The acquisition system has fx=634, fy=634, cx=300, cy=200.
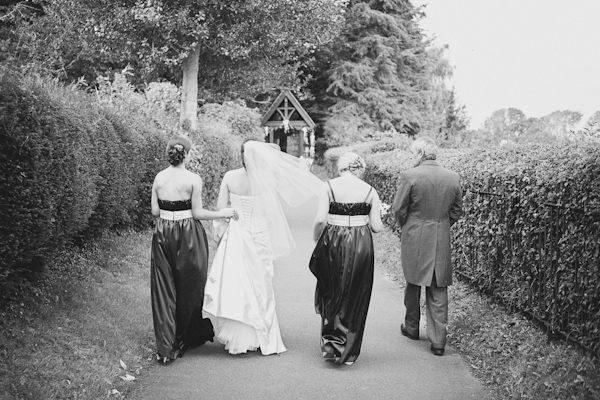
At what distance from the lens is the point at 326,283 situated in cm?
649

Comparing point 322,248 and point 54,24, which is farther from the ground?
point 54,24

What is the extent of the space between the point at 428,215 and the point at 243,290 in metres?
2.14

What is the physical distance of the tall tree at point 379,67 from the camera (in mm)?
47469

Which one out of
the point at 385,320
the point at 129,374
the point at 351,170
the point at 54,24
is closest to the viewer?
the point at 129,374

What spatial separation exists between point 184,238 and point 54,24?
22.7 metres

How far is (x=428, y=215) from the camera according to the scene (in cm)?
688

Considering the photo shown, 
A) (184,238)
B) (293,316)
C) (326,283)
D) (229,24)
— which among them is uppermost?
(229,24)

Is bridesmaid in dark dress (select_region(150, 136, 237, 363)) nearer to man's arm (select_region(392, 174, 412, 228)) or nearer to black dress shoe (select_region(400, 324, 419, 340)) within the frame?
man's arm (select_region(392, 174, 412, 228))

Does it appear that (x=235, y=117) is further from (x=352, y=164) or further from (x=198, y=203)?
(x=352, y=164)

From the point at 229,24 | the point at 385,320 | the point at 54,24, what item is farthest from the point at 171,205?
the point at 54,24

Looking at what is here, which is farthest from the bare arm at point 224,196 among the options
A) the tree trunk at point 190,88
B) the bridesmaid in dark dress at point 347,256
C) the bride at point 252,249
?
the tree trunk at point 190,88

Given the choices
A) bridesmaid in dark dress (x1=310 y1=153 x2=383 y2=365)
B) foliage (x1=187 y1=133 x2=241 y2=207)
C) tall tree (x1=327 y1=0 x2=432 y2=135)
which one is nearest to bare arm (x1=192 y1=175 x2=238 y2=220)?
bridesmaid in dark dress (x1=310 y1=153 x2=383 y2=365)

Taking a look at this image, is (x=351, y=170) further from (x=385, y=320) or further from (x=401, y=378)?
(x=385, y=320)

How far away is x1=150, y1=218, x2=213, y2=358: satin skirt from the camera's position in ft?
20.6
